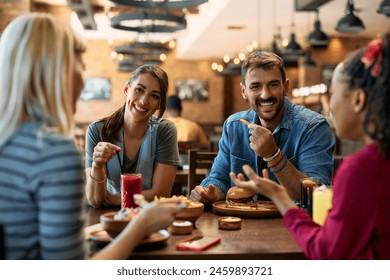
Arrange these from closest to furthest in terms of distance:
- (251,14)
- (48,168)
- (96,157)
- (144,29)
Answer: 1. (48,168)
2. (96,157)
3. (144,29)
4. (251,14)

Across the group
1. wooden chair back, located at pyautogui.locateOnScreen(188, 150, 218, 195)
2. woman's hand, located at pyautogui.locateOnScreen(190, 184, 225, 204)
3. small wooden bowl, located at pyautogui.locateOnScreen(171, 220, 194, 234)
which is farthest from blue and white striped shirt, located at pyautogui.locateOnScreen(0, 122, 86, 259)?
wooden chair back, located at pyautogui.locateOnScreen(188, 150, 218, 195)

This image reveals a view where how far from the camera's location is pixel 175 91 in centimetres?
1492

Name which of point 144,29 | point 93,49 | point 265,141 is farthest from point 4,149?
point 93,49

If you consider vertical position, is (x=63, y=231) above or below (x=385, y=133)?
below

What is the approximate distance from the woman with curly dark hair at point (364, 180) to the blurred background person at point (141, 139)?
3.97 ft

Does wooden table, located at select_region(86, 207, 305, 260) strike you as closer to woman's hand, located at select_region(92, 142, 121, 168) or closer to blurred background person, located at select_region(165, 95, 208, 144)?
woman's hand, located at select_region(92, 142, 121, 168)

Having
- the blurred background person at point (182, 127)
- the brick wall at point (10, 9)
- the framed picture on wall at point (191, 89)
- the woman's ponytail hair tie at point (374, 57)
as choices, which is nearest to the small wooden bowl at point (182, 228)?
the woman's ponytail hair tie at point (374, 57)

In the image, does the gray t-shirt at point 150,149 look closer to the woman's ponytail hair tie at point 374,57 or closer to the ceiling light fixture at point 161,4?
the ceiling light fixture at point 161,4

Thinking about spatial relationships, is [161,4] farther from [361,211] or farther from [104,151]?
[361,211]

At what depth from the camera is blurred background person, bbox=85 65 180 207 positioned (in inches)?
95.4

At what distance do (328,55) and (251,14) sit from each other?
4.15 metres

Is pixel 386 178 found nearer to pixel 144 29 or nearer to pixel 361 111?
pixel 361 111

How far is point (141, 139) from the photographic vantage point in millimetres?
2514

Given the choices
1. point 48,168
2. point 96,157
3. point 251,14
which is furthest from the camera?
point 251,14
